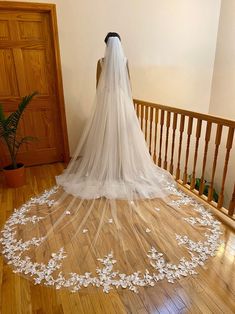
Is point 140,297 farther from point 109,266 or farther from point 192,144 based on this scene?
point 192,144

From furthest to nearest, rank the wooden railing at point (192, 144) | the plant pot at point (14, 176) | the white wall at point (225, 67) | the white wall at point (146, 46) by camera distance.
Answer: the white wall at point (225, 67) < the white wall at point (146, 46) < the plant pot at point (14, 176) < the wooden railing at point (192, 144)

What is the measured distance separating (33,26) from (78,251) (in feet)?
8.72

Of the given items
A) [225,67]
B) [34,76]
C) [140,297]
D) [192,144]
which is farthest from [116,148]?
[225,67]

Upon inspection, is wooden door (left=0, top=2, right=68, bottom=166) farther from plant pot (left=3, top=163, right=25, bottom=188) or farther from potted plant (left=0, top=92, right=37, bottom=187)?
plant pot (left=3, top=163, right=25, bottom=188)

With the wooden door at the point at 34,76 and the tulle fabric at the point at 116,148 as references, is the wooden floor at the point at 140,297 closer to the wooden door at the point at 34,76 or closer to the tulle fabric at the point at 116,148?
the tulle fabric at the point at 116,148

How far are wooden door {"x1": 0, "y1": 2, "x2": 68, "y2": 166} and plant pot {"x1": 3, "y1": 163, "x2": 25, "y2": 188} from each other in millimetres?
590

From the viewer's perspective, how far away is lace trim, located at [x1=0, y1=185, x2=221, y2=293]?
1.38m

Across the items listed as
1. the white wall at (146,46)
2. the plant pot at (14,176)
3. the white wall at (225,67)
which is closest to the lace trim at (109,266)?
the plant pot at (14,176)

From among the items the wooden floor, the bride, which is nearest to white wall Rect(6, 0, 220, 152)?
the bride

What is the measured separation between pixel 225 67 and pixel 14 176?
359 centimetres

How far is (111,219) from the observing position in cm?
195

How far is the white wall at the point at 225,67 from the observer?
342 centimetres

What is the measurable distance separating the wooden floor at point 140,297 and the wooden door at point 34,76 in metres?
1.96

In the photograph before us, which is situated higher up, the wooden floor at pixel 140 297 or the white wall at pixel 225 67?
the white wall at pixel 225 67
